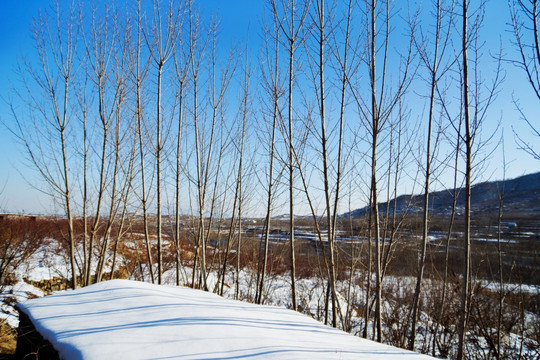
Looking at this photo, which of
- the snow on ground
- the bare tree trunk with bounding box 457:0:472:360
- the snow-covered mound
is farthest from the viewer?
the snow on ground

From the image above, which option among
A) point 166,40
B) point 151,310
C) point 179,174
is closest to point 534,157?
point 151,310

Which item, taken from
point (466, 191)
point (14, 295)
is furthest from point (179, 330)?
point (14, 295)

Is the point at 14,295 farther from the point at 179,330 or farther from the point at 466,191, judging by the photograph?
the point at 466,191

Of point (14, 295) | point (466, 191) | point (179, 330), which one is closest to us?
point (179, 330)

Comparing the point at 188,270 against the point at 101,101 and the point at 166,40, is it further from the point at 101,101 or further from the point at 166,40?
the point at 166,40

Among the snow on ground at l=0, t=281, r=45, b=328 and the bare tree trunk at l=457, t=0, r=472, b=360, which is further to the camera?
the snow on ground at l=0, t=281, r=45, b=328

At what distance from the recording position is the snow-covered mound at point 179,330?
5.29 ft

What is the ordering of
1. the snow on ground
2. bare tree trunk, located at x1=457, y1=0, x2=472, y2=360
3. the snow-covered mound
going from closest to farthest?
the snow-covered mound < bare tree trunk, located at x1=457, y1=0, x2=472, y2=360 < the snow on ground

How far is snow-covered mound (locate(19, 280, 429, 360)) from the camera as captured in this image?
161 centimetres

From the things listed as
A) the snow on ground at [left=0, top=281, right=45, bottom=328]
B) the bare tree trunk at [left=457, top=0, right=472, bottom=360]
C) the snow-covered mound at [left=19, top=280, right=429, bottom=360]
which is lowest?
the snow on ground at [left=0, top=281, right=45, bottom=328]

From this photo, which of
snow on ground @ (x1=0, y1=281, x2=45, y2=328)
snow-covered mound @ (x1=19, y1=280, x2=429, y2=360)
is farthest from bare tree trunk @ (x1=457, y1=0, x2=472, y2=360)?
snow on ground @ (x1=0, y1=281, x2=45, y2=328)

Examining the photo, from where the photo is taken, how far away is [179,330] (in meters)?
1.85

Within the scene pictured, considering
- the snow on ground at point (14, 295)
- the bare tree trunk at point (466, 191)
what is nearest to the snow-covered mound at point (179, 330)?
the bare tree trunk at point (466, 191)

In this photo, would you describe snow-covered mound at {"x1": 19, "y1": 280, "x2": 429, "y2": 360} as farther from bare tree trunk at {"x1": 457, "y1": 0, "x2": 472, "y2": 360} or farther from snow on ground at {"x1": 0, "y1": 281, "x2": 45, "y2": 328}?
snow on ground at {"x1": 0, "y1": 281, "x2": 45, "y2": 328}
